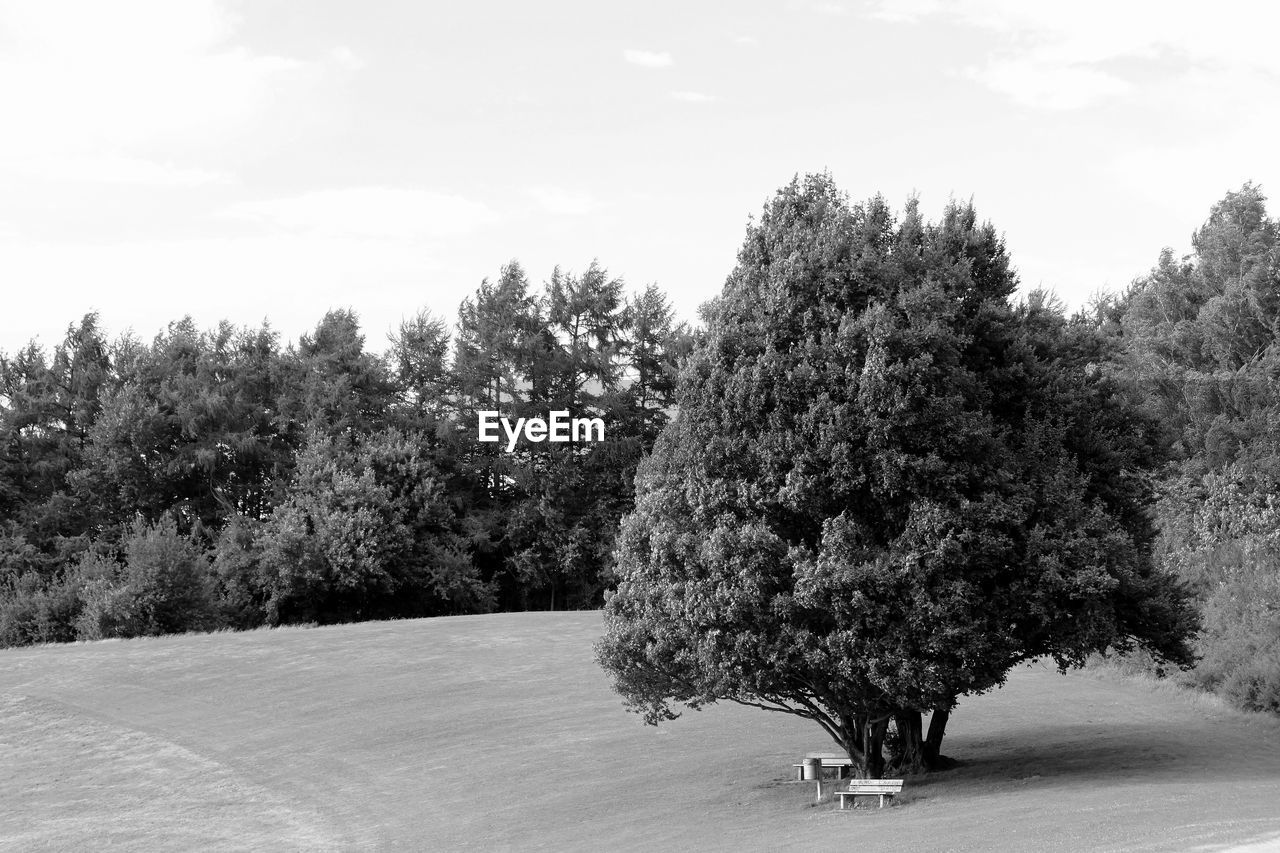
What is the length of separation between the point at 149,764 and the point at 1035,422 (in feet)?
78.7

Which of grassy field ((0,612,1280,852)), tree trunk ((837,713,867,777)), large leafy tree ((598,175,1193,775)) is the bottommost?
grassy field ((0,612,1280,852))

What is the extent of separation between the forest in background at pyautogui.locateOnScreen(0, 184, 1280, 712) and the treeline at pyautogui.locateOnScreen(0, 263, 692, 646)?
0.54 feet

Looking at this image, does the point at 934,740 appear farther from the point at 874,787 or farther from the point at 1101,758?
the point at 1101,758

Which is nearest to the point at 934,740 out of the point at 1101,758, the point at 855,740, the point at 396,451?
the point at 855,740

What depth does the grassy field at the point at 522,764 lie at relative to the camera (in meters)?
21.7

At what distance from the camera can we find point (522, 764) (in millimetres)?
31562

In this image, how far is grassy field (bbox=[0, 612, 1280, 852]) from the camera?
21.7m

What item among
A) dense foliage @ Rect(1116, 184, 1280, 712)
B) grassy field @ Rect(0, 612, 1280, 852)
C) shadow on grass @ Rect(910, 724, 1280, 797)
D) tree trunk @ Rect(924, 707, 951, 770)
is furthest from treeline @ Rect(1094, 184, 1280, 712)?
tree trunk @ Rect(924, 707, 951, 770)

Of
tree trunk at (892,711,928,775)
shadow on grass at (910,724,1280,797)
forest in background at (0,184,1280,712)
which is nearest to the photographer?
shadow on grass at (910,724,1280,797)

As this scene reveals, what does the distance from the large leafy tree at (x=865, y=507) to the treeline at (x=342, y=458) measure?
4559 cm

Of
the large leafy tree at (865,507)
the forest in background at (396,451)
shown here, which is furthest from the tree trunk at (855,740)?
the forest in background at (396,451)

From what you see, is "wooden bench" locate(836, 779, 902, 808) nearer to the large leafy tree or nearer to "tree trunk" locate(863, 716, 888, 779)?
"tree trunk" locate(863, 716, 888, 779)

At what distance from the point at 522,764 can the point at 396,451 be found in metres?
45.3

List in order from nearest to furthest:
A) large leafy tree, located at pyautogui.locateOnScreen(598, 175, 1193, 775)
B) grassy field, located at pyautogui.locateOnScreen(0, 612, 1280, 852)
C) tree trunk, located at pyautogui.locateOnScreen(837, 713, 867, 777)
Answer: grassy field, located at pyautogui.locateOnScreen(0, 612, 1280, 852)
large leafy tree, located at pyautogui.locateOnScreen(598, 175, 1193, 775)
tree trunk, located at pyautogui.locateOnScreen(837, 713, 867, 777)
